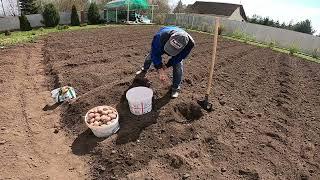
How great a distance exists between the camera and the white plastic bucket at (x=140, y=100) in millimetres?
4845

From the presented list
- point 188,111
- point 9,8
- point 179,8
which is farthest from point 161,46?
point 179,8

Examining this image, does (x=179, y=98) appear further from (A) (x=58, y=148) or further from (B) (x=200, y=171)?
(A) (x=58, y=148)

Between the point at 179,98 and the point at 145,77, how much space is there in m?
1.18

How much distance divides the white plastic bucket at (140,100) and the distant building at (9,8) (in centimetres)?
2125

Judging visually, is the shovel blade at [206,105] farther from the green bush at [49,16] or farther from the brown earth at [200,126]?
the green bush at [49,16]

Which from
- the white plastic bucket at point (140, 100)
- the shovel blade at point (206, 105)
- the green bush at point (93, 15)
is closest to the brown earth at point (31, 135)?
the white plastic bucket at point (140, 100)

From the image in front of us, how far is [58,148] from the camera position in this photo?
457cm

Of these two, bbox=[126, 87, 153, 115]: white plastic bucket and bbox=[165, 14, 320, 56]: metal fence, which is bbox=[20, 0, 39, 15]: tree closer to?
bbox=[165, 14, 320, 56]: metal fence

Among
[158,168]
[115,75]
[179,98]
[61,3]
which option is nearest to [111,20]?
[61,3]

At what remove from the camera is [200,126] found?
4895 millimetres

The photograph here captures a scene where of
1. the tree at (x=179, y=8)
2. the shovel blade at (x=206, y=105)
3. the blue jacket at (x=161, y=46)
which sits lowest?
the shovel blade at (x=206, y=105)

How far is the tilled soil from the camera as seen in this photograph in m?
4.08

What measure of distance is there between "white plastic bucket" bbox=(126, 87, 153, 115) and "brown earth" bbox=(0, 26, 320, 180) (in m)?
0.12

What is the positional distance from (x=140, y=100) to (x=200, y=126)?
3.47 feet
